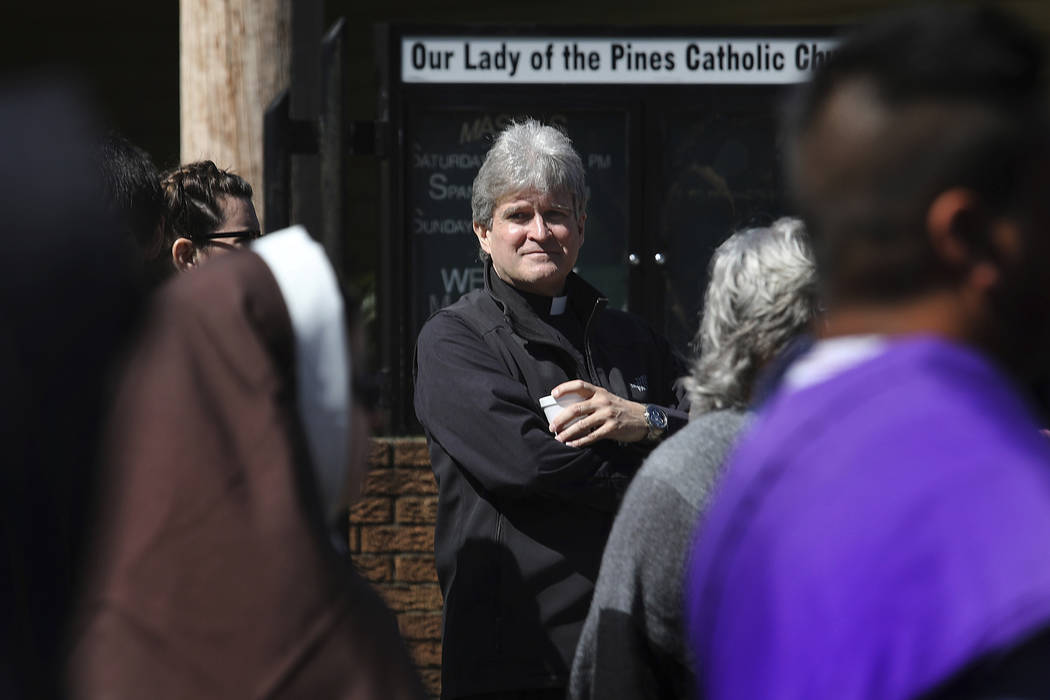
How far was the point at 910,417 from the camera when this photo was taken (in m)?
1.12

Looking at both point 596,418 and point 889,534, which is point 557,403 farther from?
point 889,534

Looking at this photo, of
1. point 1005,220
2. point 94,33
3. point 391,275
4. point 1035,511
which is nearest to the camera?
point 1035,511

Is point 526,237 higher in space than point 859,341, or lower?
higher

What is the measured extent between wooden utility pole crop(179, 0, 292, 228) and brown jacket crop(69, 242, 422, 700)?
3.55 metres

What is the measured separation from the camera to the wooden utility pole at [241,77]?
514 cm

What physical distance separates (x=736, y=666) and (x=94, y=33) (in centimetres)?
978

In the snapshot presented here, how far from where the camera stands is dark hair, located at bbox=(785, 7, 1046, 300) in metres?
1.16

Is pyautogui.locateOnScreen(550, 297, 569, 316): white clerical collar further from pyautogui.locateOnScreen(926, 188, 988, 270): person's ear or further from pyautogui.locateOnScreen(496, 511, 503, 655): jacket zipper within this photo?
pyautogui.locateOnScreen(926, 188, 988, 270): person's ear

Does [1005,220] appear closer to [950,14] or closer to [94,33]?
[950,14]

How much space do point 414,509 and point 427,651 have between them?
0.54 meters

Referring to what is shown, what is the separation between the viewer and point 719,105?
19.1 ft

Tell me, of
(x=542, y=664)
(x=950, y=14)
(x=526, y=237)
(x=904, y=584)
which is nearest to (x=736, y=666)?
(x=904, y=584)

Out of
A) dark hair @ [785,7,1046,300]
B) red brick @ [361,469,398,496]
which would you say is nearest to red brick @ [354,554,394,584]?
red brick @ [361,469,398,496]

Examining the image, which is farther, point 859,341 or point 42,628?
point 42,628
